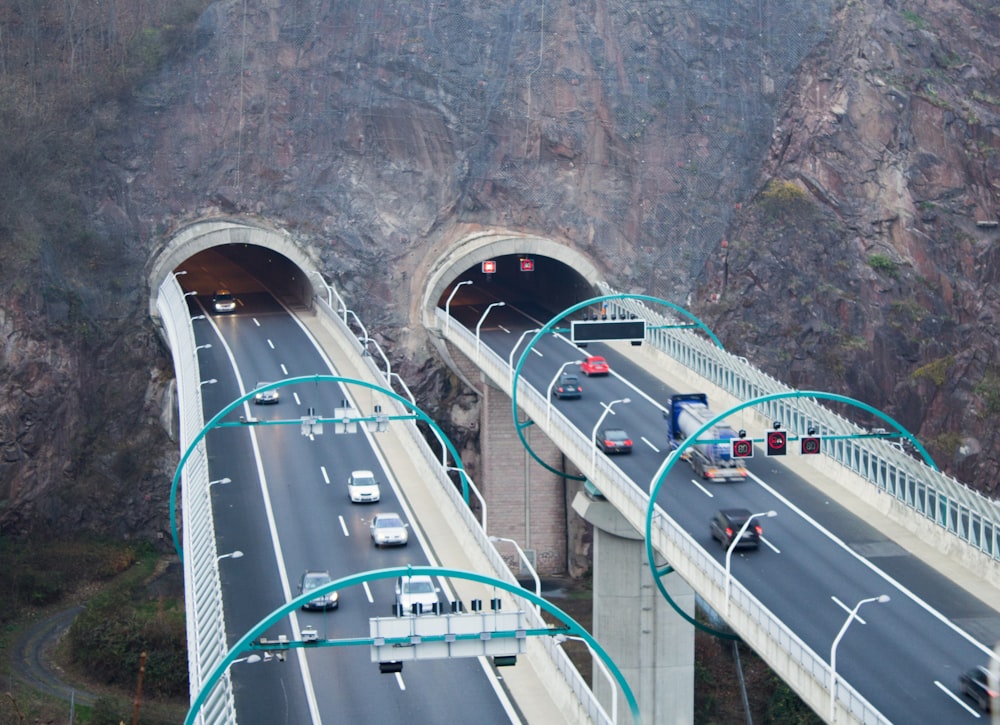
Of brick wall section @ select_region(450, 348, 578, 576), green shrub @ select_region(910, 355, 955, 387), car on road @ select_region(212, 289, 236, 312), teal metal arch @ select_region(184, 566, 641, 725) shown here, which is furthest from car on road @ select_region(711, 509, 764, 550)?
car on road @ select_region(212, 289, 236, 312)

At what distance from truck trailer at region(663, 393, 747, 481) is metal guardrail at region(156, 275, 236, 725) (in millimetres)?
17426

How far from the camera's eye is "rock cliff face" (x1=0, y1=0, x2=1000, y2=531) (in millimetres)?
77938

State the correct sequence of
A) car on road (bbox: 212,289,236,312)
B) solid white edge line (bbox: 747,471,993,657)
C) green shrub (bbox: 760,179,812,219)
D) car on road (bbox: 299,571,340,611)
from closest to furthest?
1. solid white edge line (bbox: 747,471,993,657)
2. car on road (bbox: 299,571,340,611)
3. car on road (bbox: 212,289,236,312)
4. green shrub (bbox: 760,179,812,219)

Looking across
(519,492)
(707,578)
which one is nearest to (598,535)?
(707,578)

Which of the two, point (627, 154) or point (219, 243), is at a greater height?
point (627, 154)

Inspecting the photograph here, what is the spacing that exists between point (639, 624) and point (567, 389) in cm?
1079

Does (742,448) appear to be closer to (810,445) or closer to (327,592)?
(810,445)

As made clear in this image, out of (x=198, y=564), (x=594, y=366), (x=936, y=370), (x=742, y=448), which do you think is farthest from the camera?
(x=936, y=370)

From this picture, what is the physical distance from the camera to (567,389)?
59062mm

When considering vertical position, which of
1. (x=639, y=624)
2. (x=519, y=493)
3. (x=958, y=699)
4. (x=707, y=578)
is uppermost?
(x=707, y=578)

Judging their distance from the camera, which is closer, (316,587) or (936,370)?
(316,587)

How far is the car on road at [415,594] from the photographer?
126 ft

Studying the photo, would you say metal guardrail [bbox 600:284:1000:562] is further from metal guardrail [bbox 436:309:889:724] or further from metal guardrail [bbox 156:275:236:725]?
metal guardrail [bbox 156:275:236:725]

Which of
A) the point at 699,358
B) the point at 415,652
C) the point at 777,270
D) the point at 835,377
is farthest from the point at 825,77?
the point at 415,652
